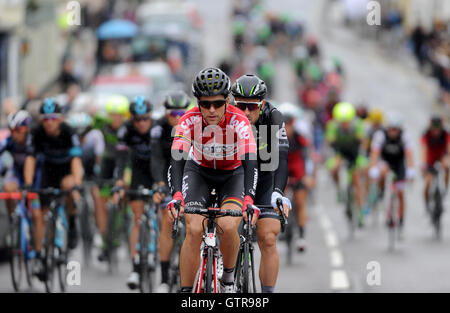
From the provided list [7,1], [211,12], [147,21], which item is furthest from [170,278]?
[211,12]

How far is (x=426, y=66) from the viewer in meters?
35.1

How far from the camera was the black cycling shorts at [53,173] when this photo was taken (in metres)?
11.1

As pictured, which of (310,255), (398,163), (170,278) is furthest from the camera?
(398,163)

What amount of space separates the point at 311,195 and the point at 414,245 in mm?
4725

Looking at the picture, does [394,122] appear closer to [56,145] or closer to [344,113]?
[344,113]

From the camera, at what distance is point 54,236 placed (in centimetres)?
1080

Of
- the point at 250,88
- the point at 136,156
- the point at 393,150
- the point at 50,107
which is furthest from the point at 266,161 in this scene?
the point at 393,150

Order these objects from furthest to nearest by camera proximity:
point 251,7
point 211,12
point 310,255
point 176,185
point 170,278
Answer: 1. point 211,12
2. point 251,7
3. point 310,255
4. point 170,278
5. point 176,185

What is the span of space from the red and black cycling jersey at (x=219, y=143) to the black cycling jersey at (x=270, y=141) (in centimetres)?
74

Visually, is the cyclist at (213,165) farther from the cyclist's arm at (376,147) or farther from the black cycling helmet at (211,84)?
the cyclist's arm at (376,147)

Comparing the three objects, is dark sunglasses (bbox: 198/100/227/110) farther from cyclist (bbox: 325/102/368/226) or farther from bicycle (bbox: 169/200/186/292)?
cyclist (bbox: 325/102/368/226)

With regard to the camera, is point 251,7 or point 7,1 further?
point 251,7

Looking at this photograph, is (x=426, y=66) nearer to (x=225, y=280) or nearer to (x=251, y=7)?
(x=251, y=7)

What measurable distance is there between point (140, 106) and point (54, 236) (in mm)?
1788
